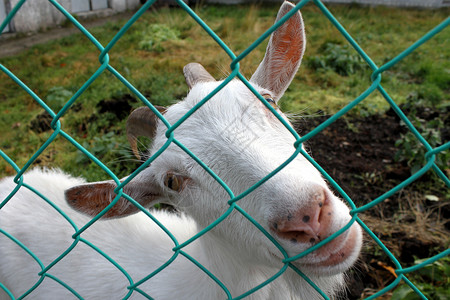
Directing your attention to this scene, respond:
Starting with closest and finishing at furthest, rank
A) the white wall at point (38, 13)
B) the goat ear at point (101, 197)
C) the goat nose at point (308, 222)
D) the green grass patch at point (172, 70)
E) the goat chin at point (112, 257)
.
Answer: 1. the goat nose at point (308, 222)
2. the goat ear at point (101, 197)
3. the goat chin at point (112, 257)
4. the green grass patch at point (172, 70)
5. the white wall at point (38, 13)

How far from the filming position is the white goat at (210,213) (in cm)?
128

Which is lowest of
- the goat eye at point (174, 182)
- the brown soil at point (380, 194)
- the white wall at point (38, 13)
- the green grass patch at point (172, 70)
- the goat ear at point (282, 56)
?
the brown soil at point (380, 194)

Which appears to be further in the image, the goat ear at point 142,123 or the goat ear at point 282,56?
Answer: the goat ear at point 142,123

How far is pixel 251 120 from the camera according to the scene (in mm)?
1668

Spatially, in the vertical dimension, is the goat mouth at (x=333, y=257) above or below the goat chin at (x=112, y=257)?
below

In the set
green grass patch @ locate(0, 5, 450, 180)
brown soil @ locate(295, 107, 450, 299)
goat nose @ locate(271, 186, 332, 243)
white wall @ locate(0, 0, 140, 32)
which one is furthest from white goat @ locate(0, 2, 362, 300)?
white wall @ locate(0, 0, 140, 32)

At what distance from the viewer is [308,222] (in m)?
1.20

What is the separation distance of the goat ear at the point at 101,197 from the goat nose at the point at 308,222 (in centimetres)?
94

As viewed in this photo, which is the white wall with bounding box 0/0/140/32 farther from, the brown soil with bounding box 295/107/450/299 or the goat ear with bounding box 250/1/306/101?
the goat ear with bounding box 250/1/306/101

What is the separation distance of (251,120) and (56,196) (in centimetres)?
166

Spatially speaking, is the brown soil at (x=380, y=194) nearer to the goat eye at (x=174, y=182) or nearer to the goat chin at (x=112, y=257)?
the goat chin at (x=112, y=257)

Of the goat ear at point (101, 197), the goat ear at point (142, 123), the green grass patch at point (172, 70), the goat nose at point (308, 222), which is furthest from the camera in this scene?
the green grass patch at point (172, 70)

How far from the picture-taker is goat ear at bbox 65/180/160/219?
5.69 ft


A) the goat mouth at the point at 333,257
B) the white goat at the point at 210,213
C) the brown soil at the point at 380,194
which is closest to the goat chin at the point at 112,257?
→ the white goat at the point at 210,213
